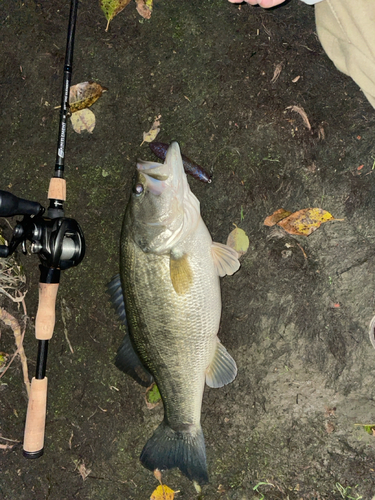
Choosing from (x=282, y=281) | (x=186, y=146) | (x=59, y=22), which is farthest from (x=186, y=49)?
(x=282, y=281)

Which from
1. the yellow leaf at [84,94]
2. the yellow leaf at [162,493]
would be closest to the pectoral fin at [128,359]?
the yellow leaf at [162,493]

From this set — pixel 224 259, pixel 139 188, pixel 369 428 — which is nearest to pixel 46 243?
pixel 139 188

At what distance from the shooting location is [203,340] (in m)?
2.55

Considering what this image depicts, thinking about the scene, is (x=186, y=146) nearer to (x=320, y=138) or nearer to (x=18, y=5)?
(x=320, y=138)

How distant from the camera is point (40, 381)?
2861 mm

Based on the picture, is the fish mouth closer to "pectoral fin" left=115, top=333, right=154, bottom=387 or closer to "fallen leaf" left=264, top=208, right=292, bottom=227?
"fallen leaf" left=264, top=208, right=292, bottom=227

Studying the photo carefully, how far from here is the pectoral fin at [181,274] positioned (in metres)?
2.42

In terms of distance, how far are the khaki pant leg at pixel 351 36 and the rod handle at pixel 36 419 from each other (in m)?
3.22

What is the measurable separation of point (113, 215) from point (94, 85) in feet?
3.61

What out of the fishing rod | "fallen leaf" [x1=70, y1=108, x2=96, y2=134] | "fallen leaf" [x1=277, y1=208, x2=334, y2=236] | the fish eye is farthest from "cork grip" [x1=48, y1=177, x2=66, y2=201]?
"fallen leaf" [x1=277, y1=208, x2=334, y2=236]

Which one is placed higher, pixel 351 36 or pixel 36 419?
pixel 351 36

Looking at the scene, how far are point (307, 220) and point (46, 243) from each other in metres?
1.88

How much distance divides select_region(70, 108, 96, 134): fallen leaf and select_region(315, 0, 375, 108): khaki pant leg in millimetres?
1876

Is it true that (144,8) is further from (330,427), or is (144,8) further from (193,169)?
(330,427)
